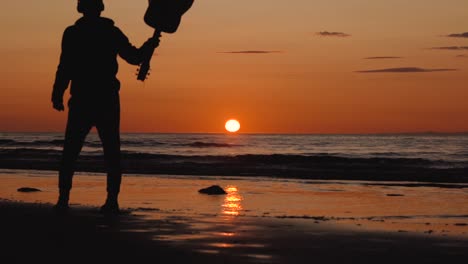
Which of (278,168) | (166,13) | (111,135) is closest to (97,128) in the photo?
(111,135)

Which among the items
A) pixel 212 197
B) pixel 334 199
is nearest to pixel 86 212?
pixel 212 197

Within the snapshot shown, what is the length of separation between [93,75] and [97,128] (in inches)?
20.7

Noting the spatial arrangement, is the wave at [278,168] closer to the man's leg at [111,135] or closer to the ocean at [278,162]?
the ocean at [278,162]

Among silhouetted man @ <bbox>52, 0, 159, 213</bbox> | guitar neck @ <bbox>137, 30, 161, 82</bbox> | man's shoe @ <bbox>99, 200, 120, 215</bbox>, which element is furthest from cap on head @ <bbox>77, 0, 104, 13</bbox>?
man's shoe @ <bbox>99, 200, 120, 215</bbox>

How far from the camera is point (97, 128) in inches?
309

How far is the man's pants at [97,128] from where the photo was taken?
7816 mm

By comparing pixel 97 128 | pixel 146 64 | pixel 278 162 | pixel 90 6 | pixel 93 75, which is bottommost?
pixel 97 128

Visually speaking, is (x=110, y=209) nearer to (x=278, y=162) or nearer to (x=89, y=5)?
(x=89, y=5)

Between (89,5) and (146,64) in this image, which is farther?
(89,5)

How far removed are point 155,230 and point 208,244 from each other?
3.28 feet

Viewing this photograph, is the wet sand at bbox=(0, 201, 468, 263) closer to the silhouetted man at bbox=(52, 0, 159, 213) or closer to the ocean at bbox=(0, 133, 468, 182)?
the silhouetted man at bbox=(52, 0, 159, 213)

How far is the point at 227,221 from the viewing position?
25.8ft

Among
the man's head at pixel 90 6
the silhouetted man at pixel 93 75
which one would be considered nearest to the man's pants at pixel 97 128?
the silhouetted man at pixel 93 75

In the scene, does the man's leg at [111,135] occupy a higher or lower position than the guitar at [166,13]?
lower
